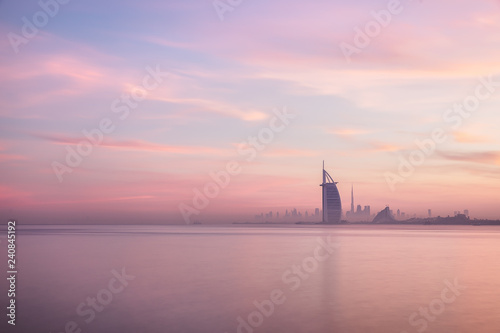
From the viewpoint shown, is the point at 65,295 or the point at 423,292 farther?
the point at 423,292

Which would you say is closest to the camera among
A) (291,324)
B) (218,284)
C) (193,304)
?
(291,324)

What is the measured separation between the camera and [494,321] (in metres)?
21.2

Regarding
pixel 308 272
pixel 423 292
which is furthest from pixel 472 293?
pixel 308 272

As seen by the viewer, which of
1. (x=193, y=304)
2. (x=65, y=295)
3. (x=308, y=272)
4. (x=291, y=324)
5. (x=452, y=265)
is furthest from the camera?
(x=452, y=265)

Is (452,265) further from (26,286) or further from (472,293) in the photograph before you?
(26,286)

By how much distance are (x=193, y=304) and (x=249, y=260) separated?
78.5ft

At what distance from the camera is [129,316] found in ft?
71.3

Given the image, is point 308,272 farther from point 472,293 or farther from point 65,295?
point 65,295

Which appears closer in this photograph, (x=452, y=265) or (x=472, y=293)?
(x=472, y=293)

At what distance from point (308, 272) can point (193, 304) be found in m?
15.4

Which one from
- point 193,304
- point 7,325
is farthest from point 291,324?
point 7,325

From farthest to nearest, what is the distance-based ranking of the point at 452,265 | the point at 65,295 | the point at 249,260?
the point at 249,260 < the point at 452,265 < the point at 65,295

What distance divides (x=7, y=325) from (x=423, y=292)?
21271mm

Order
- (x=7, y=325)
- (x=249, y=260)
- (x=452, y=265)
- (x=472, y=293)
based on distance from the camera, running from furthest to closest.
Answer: (x=249, y=260), (x=452, y=265), (x=472, y=293), (x=7, y=325)
